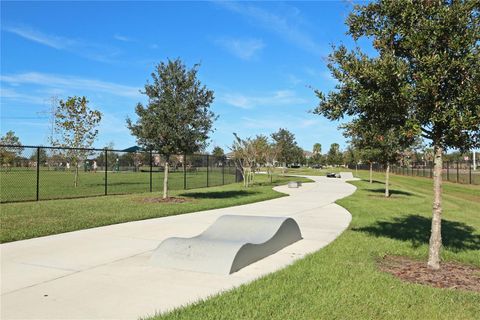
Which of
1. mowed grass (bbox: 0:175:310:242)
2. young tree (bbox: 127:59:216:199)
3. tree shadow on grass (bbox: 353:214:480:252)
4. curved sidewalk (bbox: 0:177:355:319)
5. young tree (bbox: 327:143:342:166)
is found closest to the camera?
curved sidewalk (bbox: 0:177:355:319)

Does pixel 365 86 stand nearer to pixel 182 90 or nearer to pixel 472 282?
pixel 472 282

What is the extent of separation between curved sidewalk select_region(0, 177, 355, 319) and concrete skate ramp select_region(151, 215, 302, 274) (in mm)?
142

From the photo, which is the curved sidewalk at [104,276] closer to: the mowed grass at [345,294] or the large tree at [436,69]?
the mowed grass at [345,294]

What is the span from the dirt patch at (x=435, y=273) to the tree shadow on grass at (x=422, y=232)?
143 cm

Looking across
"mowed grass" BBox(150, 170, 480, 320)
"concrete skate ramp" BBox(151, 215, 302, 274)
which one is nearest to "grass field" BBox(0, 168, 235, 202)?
"concrete skate ramp" BBox(151, 215, 302, 274)

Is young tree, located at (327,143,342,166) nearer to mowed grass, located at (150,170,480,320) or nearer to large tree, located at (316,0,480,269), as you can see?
mowed grass, located at (150,170,480,320)

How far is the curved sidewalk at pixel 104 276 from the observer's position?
452cm

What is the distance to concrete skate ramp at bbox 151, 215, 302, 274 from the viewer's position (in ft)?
19.8

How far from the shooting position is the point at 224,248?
626 centimetres

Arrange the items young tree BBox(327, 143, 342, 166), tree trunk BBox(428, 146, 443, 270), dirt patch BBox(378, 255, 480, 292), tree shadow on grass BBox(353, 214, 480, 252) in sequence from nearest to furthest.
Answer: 1. dirt patch BBox(378, 255, 480, 292)
2. tree trunk BBox(428, 146, 443, 270)
3. tree shadow on grass BBox(353, 214, 480, 252)
4. young tree BBox(327, 143, 342, 166)

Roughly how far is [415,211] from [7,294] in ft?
42.2

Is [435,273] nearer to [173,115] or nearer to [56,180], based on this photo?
[173,115]

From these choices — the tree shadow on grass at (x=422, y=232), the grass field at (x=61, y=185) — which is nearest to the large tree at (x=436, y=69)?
the tree shadow on grass at (x=422, y=232)

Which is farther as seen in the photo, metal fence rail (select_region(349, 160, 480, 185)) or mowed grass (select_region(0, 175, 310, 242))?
metal fence rail (select_region(349, 160, 480, 185))
